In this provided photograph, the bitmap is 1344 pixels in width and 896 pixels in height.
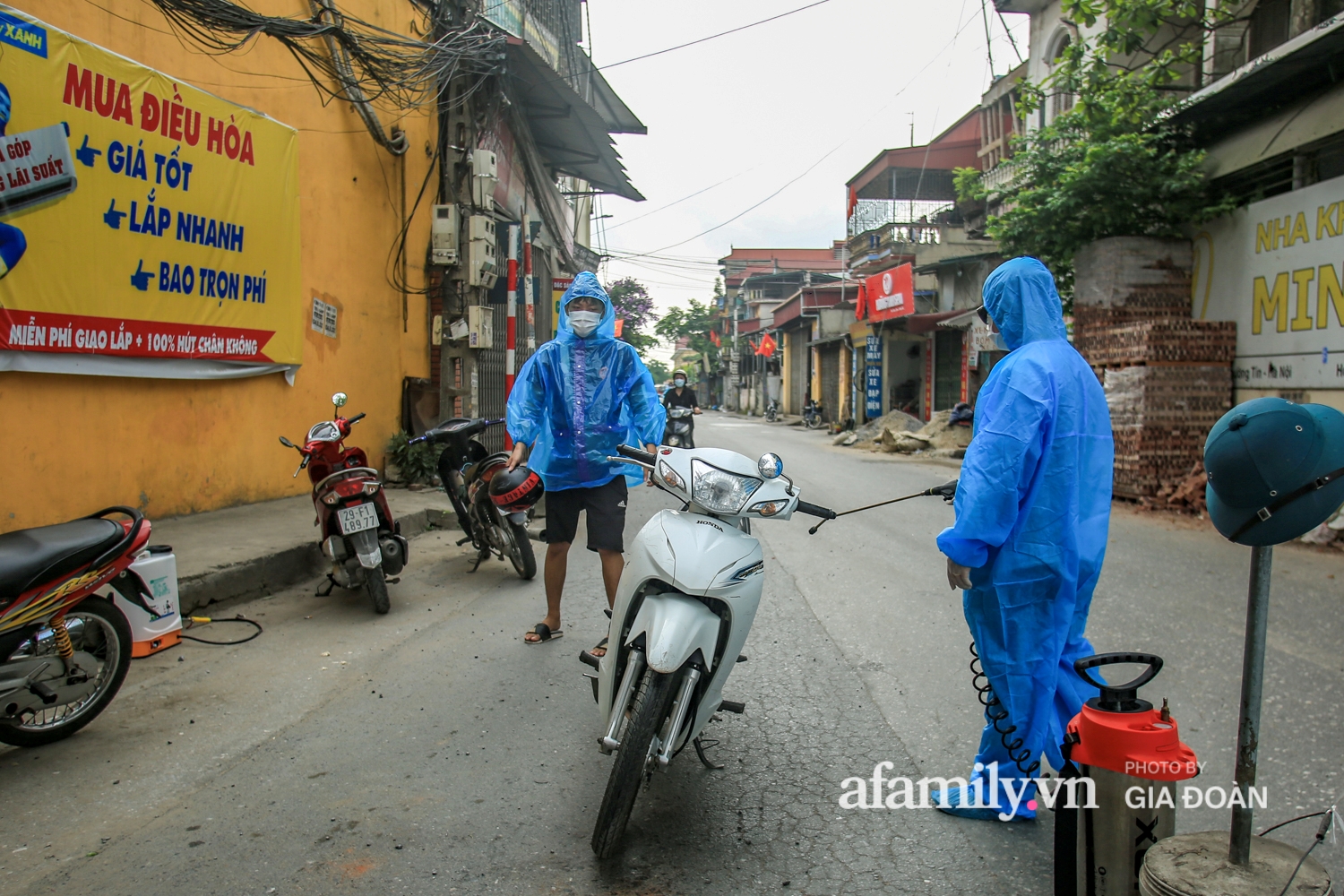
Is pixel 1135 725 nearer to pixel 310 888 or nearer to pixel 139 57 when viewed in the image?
pixel 310 888

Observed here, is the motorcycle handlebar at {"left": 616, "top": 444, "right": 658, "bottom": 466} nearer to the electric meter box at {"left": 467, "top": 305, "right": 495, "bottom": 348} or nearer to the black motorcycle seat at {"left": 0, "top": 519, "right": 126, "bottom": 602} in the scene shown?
the black motorcycle seat at {"left": 0, "top": 519, "right": 126, "bottom": 602}

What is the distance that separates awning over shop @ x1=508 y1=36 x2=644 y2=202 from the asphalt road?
769cm

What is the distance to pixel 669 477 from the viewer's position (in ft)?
9.29

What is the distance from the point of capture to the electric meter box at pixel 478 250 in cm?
986

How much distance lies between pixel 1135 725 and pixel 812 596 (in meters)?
3.77

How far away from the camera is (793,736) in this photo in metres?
3.35

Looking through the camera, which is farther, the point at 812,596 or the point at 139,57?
the point at 139,57

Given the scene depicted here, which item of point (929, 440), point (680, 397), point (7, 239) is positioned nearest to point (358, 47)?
point (7, 239)

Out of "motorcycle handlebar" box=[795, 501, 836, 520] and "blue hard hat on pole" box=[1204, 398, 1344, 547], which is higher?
"blue hard hat on pole" box=[1204, 398, 1344, 547]

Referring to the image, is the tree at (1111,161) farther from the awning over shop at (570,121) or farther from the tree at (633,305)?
the tree at (633,305)

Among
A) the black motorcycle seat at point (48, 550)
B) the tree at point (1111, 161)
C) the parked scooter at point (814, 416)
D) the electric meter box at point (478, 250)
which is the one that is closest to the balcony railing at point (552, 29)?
→ the electric meter box at point (478, 250)

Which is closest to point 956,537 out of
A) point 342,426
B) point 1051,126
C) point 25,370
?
point 342,426

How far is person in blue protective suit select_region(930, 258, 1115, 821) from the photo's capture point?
244cm

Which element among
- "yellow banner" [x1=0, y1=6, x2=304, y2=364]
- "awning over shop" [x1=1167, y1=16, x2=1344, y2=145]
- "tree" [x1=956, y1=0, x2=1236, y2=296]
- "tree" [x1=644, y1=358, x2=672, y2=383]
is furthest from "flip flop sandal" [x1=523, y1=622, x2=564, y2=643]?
"tree" [x1=644, y1=358, x2=672, y2=383]
